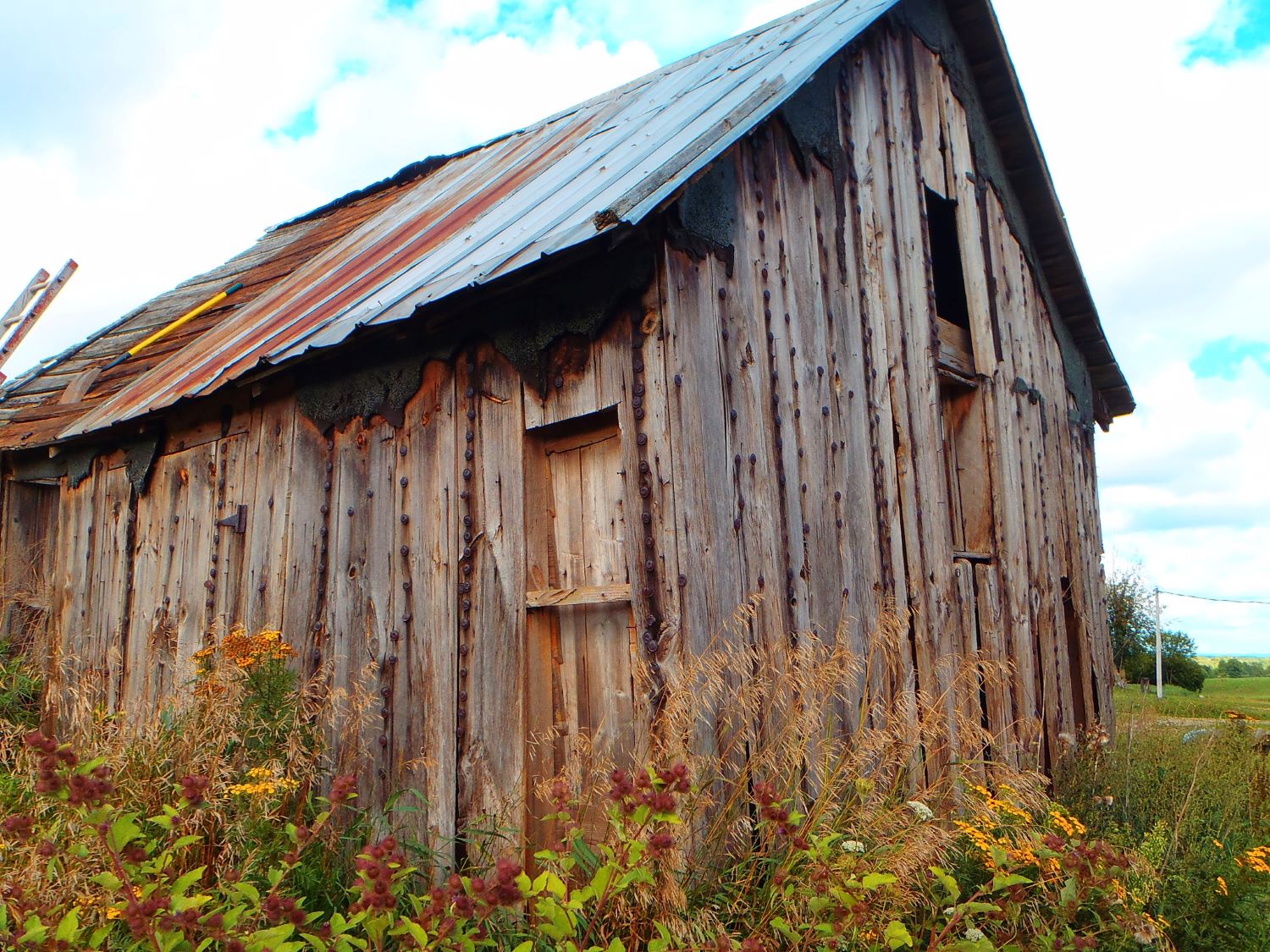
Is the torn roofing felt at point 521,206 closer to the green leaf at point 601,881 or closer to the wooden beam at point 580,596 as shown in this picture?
the wooden beam at point 580,596

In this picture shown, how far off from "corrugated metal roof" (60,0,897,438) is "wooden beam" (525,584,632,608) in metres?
1.40

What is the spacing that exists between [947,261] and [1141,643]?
23833 millimetres

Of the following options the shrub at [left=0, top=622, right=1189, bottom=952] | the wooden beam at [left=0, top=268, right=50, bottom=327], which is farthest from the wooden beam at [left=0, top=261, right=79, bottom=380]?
the shrub at [left=0, top=622, right=1189, bottom=952]

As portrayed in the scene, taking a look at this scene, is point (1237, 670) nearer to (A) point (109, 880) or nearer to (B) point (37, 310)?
(B) point (37, 310)

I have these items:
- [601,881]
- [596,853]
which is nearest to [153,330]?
[596,853]

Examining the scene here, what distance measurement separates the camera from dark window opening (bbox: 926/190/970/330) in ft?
24.3

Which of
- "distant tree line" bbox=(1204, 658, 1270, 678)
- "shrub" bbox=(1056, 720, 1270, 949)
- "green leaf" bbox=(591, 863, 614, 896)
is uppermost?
"green leaf" bbox=(591, 863, 614, 896)

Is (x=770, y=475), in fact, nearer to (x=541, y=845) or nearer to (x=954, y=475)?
(x=541, y=845)

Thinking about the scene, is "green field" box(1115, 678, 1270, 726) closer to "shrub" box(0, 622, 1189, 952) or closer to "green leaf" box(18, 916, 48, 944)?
"shrub" box(0, 622, 1189, 952)

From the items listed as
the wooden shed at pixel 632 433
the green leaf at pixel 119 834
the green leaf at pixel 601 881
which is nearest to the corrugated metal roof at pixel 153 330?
the wooden shed at pixel 632 433

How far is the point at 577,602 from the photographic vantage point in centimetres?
445

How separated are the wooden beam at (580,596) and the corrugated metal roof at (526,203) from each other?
55.2 inches

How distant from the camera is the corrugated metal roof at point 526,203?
4508mm

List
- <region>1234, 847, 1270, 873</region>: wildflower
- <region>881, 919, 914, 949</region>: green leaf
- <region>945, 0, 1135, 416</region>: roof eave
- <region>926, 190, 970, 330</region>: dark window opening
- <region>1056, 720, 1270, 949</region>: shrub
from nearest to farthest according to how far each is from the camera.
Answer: <region>881, 919, 914, 949</region>: green leaf
<region>1234, 847, 1270, 873</region>: wildflower
<region>1056, 720, 1270, 949</region>: shrub
<region>926, 190, 970, 330</region>: dark window opening
<region>945, 0, 1135, 416</region>: roof eave
